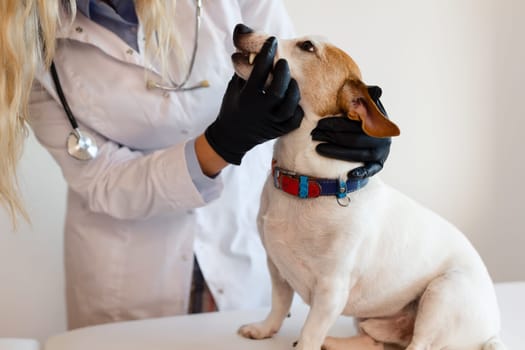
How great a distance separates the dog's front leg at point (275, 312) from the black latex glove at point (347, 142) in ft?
0.69

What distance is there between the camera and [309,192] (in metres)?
0.85

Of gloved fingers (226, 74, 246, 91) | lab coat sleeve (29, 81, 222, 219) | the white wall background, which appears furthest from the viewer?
the white wall background

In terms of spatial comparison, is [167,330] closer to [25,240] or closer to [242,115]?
[242,115]

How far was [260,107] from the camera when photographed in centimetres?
88

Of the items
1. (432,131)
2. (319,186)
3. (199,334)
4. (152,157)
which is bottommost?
(199,334)

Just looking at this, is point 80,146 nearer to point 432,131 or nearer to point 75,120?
point 75,120

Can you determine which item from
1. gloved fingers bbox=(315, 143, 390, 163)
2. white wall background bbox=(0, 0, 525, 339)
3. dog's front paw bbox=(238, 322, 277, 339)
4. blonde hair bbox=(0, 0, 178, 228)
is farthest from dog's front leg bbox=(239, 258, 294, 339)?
white wall background bbox=(0, 0, 525, 339)

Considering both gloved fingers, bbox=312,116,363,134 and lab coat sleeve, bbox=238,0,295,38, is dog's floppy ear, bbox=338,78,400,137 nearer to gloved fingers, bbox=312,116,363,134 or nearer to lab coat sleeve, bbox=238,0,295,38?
gloved fingers, bbox=312,116,363,134

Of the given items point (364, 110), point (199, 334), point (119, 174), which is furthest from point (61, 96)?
point (364, 110)

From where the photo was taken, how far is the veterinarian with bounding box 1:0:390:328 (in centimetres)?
112

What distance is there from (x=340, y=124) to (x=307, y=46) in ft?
0.38

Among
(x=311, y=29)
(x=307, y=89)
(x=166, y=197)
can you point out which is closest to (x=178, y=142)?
(x=166, y=197)

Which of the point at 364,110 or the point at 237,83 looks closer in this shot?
the point at 364,110

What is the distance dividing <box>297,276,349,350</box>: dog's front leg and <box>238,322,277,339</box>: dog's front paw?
0.45ft
